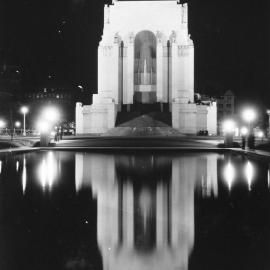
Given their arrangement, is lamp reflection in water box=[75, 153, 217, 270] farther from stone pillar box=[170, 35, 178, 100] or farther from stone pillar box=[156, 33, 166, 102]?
stone pillar box=[156, 33, 166, 102]

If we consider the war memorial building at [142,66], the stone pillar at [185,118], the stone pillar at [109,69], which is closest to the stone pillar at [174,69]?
the war memorial building at [142,66]

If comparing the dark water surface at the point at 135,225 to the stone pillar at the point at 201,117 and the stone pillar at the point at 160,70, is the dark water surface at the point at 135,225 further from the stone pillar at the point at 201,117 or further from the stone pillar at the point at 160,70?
the stone pillar at the point at 160,70

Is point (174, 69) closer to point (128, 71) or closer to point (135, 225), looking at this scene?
point (128, 71)

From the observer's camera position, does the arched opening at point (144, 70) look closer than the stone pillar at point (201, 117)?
No

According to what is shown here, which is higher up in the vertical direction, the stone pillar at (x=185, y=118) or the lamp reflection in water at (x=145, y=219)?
the stone pillar at (x=185, y=118)

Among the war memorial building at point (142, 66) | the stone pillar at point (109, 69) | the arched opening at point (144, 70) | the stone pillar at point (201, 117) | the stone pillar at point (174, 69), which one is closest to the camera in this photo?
the stone pillar at point (201, 117)

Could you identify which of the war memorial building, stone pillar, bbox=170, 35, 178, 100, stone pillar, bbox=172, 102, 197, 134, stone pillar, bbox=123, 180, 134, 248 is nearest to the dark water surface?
stone pillar, bbox=123, 180, 134, 248
